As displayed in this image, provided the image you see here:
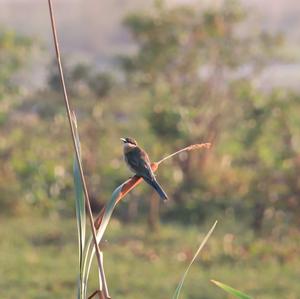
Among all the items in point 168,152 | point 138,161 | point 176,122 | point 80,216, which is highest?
point 80,216

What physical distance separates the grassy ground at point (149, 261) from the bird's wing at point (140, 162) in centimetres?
340

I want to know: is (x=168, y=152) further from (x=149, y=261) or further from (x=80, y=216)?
(x=80, y=216)

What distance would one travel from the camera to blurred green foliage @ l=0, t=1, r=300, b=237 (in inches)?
307

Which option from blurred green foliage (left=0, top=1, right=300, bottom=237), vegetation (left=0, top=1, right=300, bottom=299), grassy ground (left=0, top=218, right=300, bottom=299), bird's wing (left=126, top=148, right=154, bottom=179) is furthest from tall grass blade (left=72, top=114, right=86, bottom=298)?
blurred green foliage (left=0, top=1, right=300, bottom=237)

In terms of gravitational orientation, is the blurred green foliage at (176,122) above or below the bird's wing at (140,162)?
below

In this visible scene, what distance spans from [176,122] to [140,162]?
5610 millimetres

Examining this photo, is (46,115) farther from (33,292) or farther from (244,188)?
(33,292)

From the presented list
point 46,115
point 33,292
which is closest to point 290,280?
point 33,292

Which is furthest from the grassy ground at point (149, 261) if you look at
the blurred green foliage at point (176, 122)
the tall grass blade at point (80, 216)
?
the tall grass blade at point (80, 216)

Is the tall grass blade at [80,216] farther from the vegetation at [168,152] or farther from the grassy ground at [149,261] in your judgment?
the vegetation at [168,152]

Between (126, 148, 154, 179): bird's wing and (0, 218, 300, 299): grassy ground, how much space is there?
340 centimetres

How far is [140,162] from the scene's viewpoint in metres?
1.98

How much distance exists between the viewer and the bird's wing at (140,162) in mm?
1919

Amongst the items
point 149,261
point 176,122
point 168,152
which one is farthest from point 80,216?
point 168,152
